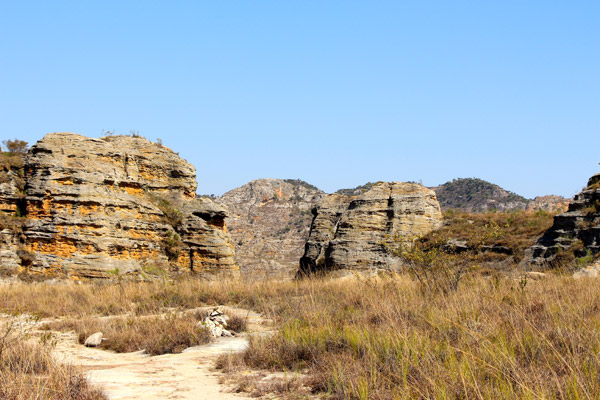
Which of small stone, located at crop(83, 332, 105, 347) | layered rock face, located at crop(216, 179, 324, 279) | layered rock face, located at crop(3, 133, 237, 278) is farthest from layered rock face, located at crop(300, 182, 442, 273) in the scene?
small stone, located at crop(83, 332, 105, 347)

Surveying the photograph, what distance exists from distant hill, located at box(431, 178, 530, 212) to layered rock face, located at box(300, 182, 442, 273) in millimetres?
51037

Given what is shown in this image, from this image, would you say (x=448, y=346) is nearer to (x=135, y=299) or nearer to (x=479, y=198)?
(x=135, y=299)

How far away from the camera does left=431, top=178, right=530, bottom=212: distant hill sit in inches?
3111

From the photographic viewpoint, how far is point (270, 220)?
67562mm

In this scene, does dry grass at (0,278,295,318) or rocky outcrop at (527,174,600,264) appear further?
rocky outcrop at (527,174,600,264)

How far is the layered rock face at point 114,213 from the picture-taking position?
20.6 meters

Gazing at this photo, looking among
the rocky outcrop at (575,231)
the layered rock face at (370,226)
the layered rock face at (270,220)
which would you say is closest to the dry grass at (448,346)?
the rocky outcrop at (575,231)

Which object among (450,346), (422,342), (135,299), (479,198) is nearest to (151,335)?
(422,342)

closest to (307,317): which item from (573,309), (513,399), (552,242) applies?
(573,309)

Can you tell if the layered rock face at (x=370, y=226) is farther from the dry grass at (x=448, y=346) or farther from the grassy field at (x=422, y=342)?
the dry grass at (x=448, y=346)

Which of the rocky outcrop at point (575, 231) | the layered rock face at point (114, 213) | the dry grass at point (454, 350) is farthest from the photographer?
the layered rock face at point (114, 213)

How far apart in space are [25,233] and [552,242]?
21.3m

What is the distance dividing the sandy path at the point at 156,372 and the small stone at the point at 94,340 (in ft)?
0.48

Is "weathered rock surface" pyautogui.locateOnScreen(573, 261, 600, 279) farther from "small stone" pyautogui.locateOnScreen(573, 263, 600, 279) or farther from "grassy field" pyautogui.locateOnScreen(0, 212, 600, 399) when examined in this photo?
"grassy field" pyautogui.locateOnScreen(0, 212, 600, 399)
